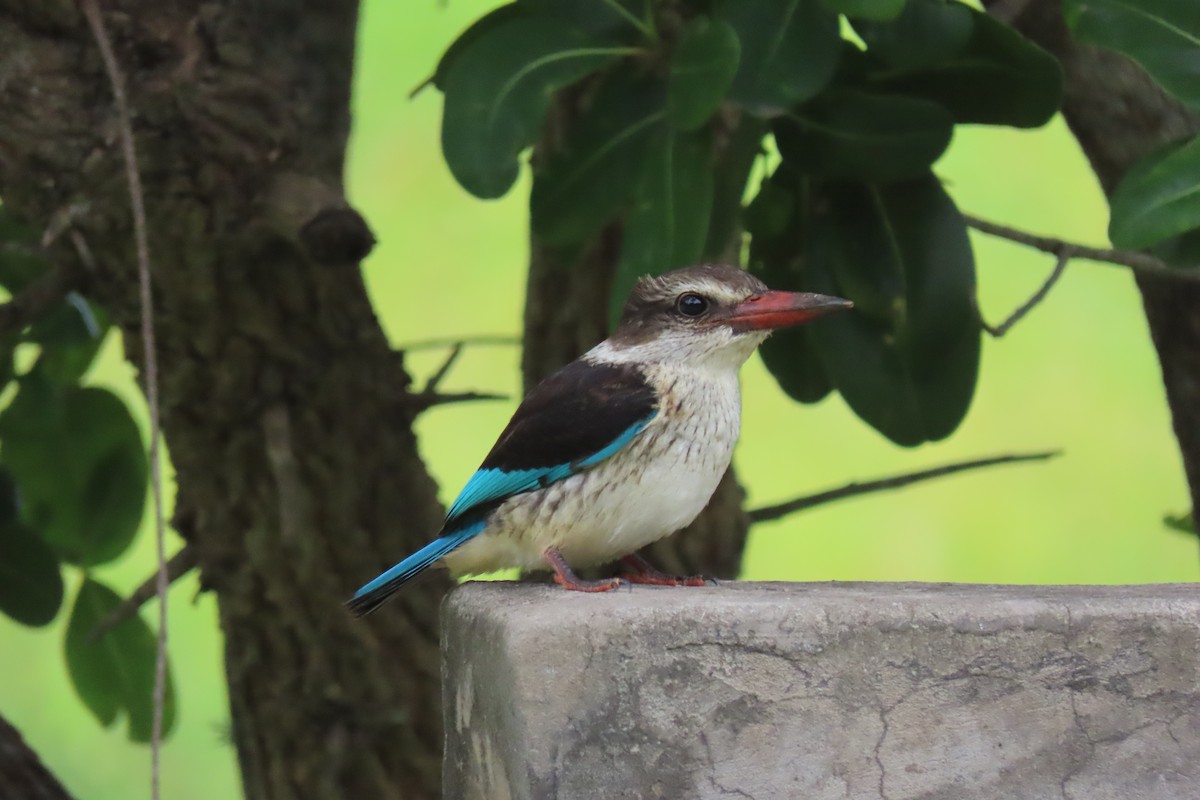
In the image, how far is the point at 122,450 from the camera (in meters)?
3.70

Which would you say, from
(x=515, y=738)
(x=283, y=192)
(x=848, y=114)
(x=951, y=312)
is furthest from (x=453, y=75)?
(x=515, y=738)

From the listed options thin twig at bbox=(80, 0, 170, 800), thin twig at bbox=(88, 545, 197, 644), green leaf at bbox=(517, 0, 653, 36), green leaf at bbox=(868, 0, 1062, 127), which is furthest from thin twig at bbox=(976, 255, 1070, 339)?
thin twig at bbox=(88, 545, 197, 644)

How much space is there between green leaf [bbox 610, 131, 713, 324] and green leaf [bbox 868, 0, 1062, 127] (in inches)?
16.4

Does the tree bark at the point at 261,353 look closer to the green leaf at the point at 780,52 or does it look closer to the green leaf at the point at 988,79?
the green leaf at the point at 780,52

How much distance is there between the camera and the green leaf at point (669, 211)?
287 cm

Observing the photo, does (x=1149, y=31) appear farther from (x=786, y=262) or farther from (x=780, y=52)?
(x=786, y=262)

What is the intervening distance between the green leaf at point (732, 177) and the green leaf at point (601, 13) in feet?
0.86

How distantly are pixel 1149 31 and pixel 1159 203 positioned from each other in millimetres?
323

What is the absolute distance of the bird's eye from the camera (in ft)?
8.96

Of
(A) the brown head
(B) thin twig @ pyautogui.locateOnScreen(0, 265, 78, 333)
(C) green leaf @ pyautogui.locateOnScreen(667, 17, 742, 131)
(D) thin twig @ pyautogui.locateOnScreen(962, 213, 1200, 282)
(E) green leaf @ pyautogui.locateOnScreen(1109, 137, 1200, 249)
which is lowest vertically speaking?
(B) thin twig @ pyautogui.locateOnScreen(0, 265, 78, 333)

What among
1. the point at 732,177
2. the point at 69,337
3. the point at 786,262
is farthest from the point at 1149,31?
the point at 69,337

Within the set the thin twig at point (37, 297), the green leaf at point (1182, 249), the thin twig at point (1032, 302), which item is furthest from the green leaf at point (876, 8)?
the thin twig at point (37, 297)

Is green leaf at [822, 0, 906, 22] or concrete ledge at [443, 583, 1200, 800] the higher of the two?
green leaf at [822, 0, 906, 22]

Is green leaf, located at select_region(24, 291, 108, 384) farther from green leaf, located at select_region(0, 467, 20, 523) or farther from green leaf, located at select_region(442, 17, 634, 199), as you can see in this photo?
green leaf, located at select_region(442, 17, 634, 199)
